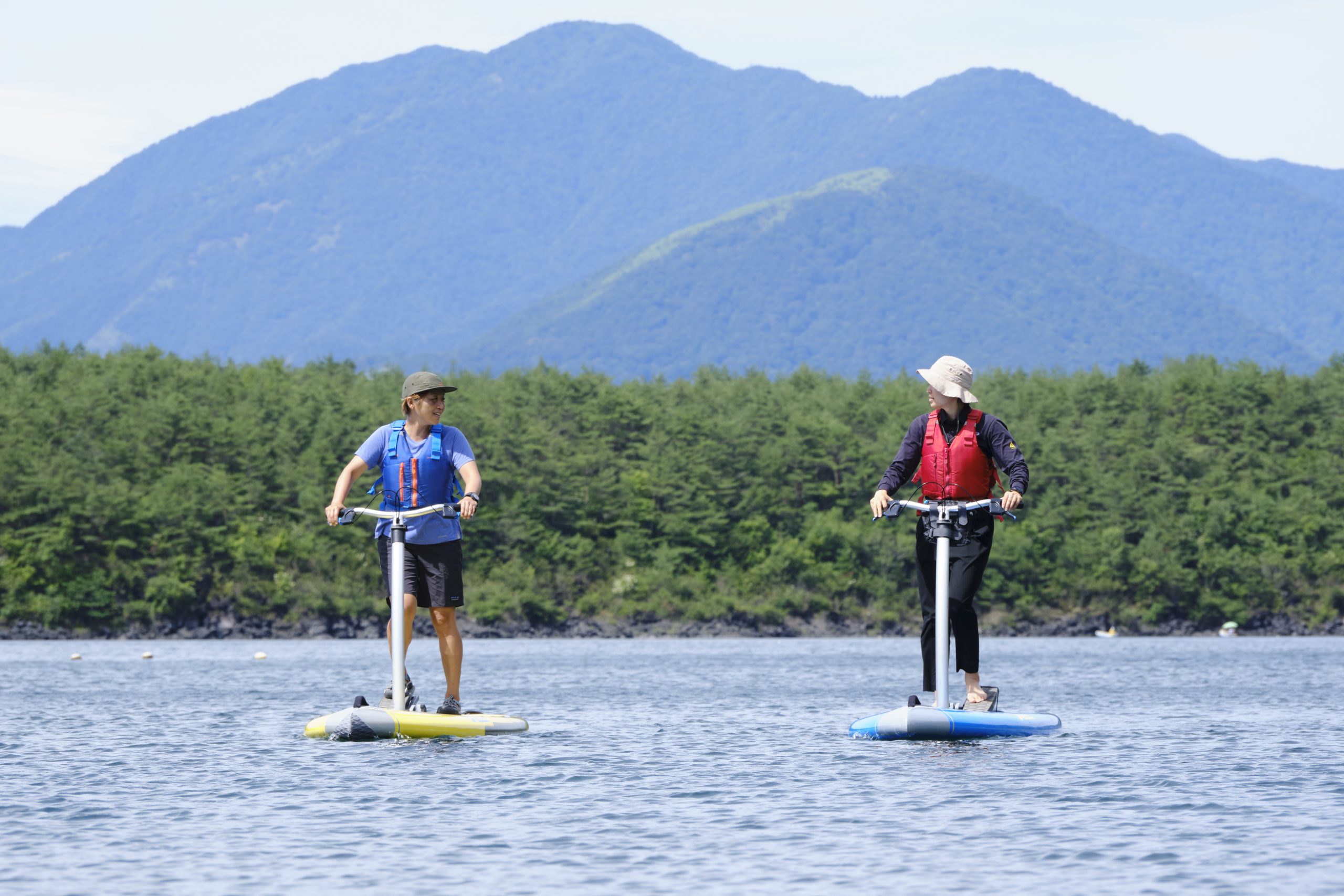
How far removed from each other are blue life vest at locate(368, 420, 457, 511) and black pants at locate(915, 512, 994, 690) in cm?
359

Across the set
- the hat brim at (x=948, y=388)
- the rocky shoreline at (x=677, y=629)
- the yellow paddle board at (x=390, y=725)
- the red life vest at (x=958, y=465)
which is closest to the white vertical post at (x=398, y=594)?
the yellow paddle board at (x=390, y=725)

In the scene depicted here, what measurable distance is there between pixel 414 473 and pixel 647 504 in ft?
265

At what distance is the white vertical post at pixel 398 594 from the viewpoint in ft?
46.2

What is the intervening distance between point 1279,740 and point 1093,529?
8073 cm

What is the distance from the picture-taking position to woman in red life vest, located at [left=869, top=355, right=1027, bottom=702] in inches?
557

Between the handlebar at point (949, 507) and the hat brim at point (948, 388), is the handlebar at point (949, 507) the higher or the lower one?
the lower one

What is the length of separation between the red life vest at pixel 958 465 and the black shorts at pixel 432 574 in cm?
359

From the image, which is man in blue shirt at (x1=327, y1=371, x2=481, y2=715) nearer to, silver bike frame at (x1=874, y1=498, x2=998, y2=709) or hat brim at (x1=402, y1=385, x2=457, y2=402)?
hat brim at (x1=402, y1=385, x2=457, y2=402)

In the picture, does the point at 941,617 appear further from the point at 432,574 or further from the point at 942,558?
the point at 432,574

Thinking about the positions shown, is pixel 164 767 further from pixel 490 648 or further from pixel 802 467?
pixel 802 467

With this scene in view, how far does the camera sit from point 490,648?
6562cm

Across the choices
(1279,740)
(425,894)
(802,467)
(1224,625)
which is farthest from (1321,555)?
(425,894)

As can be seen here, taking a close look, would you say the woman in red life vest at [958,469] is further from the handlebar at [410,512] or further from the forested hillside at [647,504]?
the forested hillside at [647,504]

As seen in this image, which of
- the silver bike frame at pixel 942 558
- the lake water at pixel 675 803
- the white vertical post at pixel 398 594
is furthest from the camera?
the white vertical post at pixel 398 594
